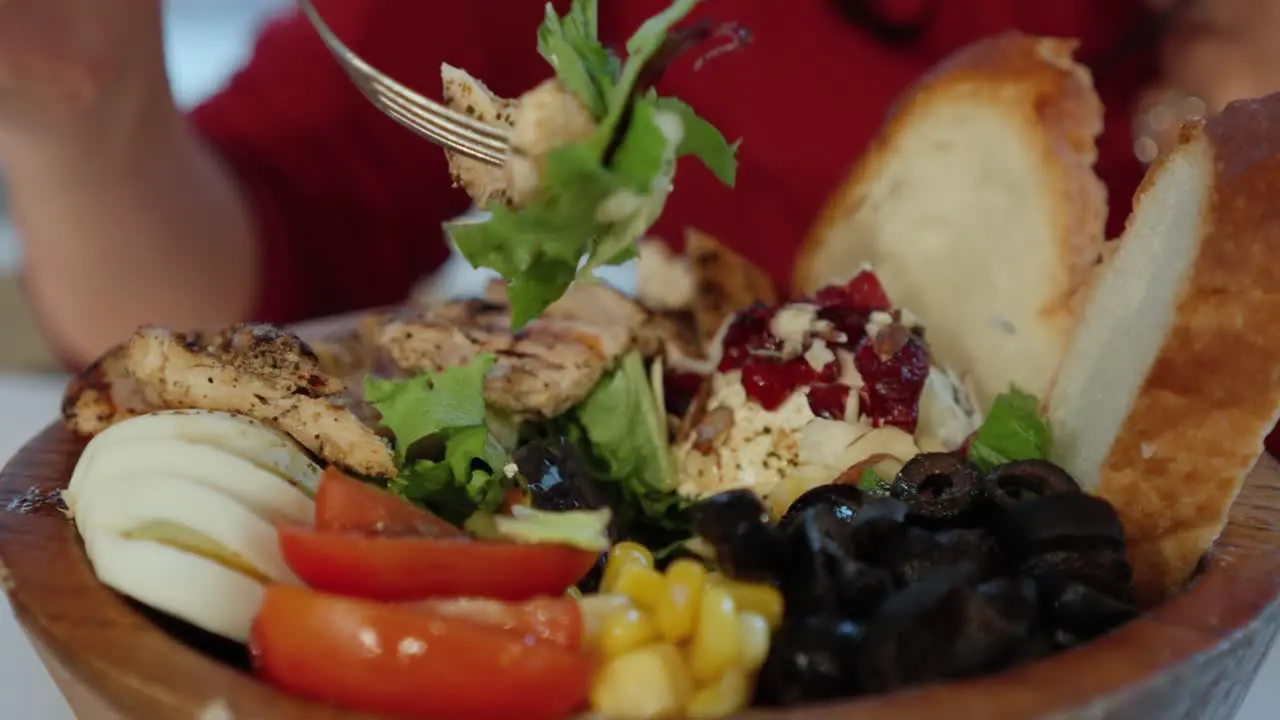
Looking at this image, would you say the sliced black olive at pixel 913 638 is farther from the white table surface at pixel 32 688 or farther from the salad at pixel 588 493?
the white table surface at pixel 32 688

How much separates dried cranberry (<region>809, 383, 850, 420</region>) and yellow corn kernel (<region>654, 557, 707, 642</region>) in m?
0.44

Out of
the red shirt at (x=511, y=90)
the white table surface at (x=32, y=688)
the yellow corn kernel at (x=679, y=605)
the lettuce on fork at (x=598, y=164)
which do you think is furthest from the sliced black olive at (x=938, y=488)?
the red shirt at (x=511, y=90)

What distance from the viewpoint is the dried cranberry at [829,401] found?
50.7 inches

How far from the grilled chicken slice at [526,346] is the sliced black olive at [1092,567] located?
1.84ft

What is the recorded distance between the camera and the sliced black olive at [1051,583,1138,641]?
0.86m

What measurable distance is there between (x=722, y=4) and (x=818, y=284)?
2.82 ft

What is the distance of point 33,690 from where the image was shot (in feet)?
3.99

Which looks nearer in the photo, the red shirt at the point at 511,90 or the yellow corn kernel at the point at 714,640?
the yellow corn kernel at the point at 714,640

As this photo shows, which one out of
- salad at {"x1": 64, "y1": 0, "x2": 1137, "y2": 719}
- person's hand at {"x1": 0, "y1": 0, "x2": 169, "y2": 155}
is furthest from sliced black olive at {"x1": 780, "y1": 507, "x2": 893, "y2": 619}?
person's hand at {"x1": 0, "y1": 0, "x2": 169, "y2": 155}

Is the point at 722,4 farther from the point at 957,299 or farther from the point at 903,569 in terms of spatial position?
the point at 903,569

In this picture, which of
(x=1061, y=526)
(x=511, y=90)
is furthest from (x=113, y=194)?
(x=1061, y=526)

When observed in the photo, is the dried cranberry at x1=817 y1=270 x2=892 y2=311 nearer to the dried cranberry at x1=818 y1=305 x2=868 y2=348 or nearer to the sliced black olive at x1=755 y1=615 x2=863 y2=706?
the dried cranberry at x1=818 y1=305 x2=868 y2=348

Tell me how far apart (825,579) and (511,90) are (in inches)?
59.6

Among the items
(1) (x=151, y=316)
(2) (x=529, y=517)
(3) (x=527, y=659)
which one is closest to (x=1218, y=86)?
(2) (x=529, y=517)
